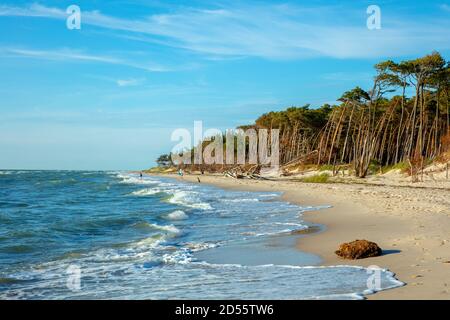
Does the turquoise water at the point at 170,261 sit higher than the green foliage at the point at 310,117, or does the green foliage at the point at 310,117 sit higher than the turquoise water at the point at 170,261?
the green foliage at the point at 310,117

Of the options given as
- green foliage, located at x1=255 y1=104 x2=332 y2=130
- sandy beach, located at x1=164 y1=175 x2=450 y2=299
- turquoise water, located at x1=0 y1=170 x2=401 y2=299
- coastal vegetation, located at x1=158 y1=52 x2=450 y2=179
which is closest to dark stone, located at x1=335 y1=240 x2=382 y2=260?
sandy beach, located at x1=164 y1=175 x2=450 y2=299

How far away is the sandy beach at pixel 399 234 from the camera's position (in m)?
7.27

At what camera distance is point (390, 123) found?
53.2 metres

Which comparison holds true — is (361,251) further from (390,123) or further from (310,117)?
(310,117)

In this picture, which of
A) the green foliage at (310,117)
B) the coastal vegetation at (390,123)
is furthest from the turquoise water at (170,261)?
the green foliage at (310,117)

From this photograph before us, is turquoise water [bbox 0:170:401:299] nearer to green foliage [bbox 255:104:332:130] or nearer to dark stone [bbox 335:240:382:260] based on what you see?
dark stone [bbox 335:240:382:260]

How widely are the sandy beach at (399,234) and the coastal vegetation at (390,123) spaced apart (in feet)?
41.9

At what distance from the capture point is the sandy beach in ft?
23.8

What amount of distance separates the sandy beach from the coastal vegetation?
41.9ft

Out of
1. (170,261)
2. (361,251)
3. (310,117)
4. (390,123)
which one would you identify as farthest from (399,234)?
(310,117)

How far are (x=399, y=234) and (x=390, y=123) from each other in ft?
143

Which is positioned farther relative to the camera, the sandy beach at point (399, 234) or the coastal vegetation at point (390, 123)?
the coastal vegetation at point (390, 123)

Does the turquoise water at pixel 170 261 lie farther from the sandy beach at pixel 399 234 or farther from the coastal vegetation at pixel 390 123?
the coastal vegetation at pixel 390 123
